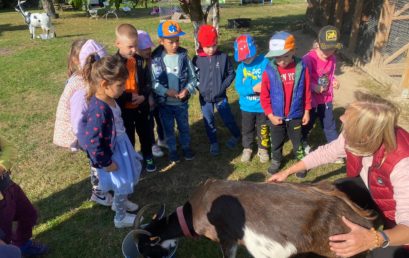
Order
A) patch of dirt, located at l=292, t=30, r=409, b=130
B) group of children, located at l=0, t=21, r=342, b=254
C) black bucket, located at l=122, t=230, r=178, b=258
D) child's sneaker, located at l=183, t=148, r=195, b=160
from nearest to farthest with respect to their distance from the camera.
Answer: black bucket, located at l=122, t=230, r=178, b=258, group of children, located at l=0, t=21, r=342, b=254, child's sneaker, located at l=183, t=148, r=195, b=160, patch of dirt, located at l=292, t=30, r=409, b=130

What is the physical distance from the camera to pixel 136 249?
311 centimetres

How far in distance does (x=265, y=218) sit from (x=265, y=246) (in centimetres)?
23

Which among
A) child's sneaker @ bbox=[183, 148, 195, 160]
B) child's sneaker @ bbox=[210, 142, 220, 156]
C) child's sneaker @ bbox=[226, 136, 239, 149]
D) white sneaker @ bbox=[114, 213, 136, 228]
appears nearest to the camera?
white sneaker @ bbox=[114, 213, 136, 228]

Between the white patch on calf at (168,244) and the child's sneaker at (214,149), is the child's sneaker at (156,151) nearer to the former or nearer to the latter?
the child's sneaker at (214,149)

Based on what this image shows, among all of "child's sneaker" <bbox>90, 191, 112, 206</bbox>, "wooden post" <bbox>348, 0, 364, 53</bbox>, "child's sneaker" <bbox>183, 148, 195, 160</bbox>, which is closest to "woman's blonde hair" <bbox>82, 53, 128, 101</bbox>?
"child's sneaker" <bbox>90, 191, 112, 206</bbox>

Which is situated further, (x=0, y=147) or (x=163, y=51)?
(x=163, y=51)

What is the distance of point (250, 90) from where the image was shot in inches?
180

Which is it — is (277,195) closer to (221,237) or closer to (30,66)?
(221,237)

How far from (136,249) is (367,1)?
28.3 feet

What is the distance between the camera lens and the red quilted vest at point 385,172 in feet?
7.64

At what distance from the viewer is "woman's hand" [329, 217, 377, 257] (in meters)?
2.26

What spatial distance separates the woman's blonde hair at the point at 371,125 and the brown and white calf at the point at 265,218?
18.5 inches

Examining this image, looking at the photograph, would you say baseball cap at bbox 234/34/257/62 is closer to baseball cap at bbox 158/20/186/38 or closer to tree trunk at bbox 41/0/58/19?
baseball cap at bbox 158/20/186/38

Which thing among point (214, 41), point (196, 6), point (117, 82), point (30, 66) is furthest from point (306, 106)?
point (30, 66)
